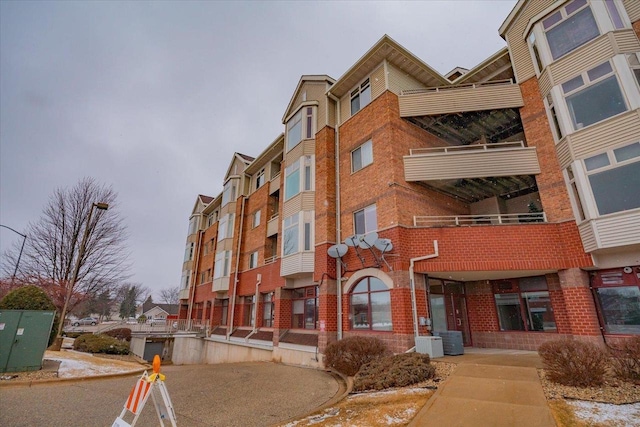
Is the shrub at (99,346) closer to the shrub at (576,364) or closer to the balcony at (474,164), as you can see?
the balcony at (474,164)

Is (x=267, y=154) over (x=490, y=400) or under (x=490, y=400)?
Result: over

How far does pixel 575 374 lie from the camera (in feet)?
21.8

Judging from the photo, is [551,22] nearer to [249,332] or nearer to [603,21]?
[603,21]

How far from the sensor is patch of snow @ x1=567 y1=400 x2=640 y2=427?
186 inches

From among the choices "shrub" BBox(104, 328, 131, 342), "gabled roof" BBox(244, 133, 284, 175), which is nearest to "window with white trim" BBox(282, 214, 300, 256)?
"gabled roof" BBox(244, 133, 284, 175)

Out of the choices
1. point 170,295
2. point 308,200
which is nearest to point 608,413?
point 308,200

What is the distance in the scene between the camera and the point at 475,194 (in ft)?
54.2

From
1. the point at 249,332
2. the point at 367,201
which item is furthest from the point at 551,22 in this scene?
the point at 249,332

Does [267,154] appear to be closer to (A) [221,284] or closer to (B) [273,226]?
(B) [273,226]

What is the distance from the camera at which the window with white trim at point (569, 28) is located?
39.6 feet

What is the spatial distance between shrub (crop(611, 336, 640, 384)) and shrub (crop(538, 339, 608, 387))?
25 cm

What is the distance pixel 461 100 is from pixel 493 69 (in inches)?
125

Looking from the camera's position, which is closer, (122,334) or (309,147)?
(309,147)

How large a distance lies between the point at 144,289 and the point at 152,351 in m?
90.4
